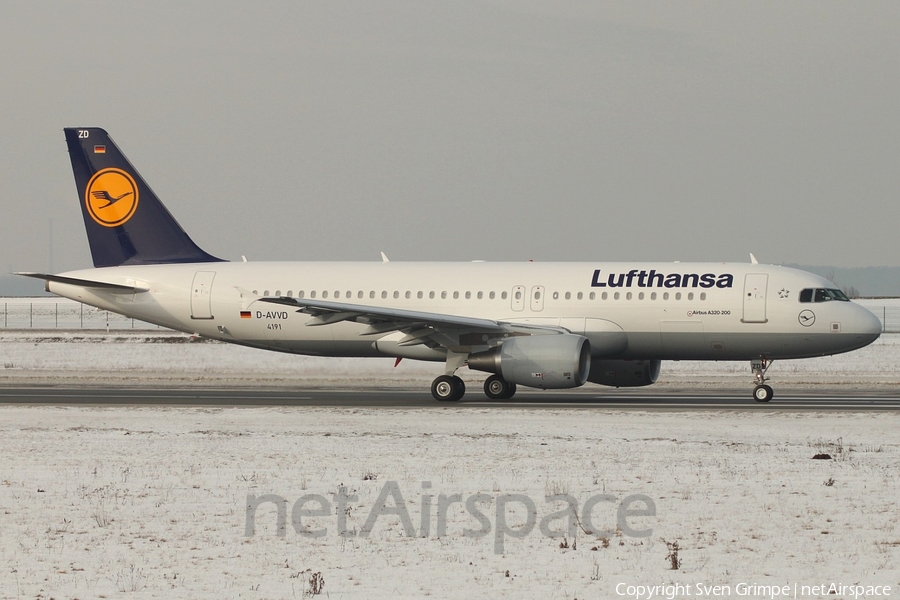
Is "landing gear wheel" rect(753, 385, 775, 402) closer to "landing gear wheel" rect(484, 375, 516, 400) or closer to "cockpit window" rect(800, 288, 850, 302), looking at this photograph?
"cockpit window" rect(800, 288, 850, 302)

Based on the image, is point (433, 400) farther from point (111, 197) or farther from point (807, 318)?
point (111, 197)

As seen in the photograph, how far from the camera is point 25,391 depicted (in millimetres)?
29672

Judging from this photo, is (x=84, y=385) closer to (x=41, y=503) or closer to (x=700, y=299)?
(x=700, y=299)

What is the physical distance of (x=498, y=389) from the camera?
1097 inches

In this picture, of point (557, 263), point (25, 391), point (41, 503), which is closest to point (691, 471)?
point (41, 503)

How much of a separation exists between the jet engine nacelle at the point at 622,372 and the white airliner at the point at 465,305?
30mm

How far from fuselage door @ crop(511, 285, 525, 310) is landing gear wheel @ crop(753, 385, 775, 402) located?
20.7ft

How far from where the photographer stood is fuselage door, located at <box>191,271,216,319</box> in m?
30.9

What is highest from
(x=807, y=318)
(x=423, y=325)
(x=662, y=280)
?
(x=662, y=280)

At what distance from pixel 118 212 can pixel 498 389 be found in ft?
43.0

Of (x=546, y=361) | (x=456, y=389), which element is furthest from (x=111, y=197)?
(x=546, y=361)

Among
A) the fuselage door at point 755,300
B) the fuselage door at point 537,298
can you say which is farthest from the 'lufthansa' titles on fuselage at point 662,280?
the fuselage door at point 537,298

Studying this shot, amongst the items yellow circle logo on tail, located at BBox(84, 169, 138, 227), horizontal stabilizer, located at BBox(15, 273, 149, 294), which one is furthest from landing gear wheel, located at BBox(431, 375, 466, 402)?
yellow circle logo on tail, located at BBox(84, 169, 138, 227)

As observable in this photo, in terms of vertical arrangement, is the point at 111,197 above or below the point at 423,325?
above
